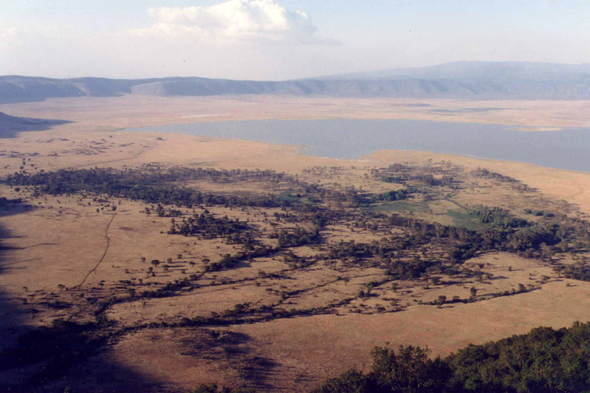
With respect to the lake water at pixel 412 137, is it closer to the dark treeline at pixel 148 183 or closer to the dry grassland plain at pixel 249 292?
the dry grassland plain at pixel 249 292

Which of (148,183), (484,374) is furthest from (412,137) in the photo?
(484,374)

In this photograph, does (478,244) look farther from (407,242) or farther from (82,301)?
(82,301)

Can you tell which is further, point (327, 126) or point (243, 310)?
point (327, 126)

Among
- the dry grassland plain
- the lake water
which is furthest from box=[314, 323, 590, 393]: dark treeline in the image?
the lake water

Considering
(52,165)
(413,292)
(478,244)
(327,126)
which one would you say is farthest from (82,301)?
(327,126)

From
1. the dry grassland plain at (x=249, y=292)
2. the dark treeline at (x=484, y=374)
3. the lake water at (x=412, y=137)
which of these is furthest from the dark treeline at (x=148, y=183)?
the dark treeline at (x=484, y=374)

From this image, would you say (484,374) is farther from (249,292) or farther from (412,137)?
(412,137)
